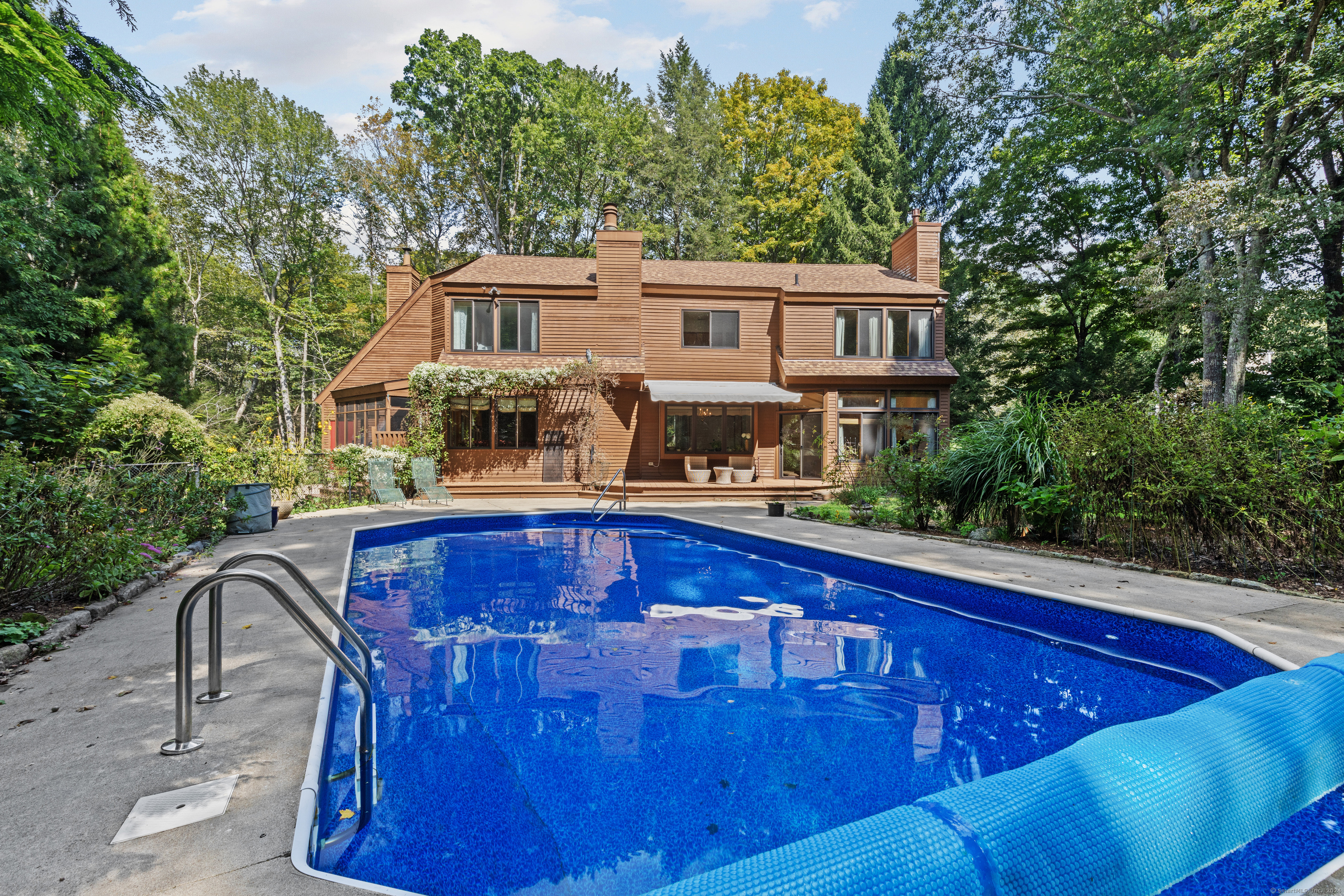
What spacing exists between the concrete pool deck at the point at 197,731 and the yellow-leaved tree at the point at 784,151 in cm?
2385

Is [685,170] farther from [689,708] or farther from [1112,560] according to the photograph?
[689,708]

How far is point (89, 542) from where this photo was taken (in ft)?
16.0

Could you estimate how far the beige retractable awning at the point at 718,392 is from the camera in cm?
1554

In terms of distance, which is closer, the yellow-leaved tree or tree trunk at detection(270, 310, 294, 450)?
tree trunk at detection(270, 310, 294, 450)

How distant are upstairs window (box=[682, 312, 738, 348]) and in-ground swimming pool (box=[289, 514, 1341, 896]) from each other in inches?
448

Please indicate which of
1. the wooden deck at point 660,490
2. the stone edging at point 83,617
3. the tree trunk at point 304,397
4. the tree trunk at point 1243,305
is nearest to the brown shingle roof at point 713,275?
the wooden deck at point 660,490

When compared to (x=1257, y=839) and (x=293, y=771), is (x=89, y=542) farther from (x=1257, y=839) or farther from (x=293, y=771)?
(x=1257, y=839)

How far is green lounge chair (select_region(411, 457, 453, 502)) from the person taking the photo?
13.7m

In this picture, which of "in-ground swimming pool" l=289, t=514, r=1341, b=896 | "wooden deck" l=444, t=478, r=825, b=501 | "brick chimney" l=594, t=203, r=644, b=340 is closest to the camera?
"in-ground swimming pool" l=289, t=514, r=1341, b=896

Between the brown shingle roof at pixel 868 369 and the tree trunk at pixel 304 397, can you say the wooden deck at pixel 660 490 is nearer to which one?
the brown shingle roof at pixel 868 369

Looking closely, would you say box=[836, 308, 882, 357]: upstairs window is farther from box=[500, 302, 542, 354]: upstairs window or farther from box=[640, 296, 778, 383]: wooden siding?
box=[500, 302, 542, 354]: upstairs window

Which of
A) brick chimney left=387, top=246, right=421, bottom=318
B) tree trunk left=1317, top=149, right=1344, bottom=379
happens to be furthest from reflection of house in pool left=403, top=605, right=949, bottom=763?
brick chimney left=387, top=246, right=421, bottom=318

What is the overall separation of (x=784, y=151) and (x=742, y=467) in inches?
708

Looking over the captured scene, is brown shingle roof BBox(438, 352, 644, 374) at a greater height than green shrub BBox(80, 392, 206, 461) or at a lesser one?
greater
